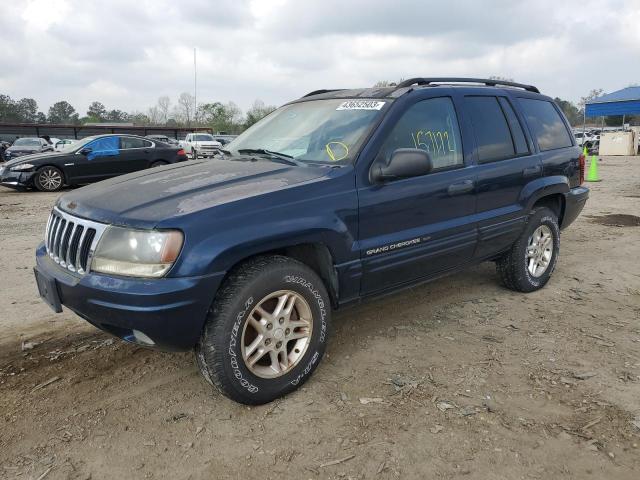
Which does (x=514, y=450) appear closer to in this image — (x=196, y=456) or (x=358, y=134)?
(x=196, y=456)

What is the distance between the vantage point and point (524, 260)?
4590mm

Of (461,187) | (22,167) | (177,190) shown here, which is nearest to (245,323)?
(177,190)

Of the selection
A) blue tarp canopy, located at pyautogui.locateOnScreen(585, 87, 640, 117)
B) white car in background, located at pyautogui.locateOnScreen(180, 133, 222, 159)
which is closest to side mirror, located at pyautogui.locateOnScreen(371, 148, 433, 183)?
white car in background, located at pyautogui.locateOnScreen(180, 133, 222, 159)

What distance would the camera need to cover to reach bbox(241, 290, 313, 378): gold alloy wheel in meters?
2.81

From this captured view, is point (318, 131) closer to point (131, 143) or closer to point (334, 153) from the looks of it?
point (334, 153)

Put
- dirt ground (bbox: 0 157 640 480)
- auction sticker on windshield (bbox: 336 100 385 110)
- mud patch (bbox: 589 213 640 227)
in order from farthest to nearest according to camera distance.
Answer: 1. mud patch (bbox: 589 213 640 227)
2. auction sticker on windshield (bbox: 336 100 385 110)
3. dirt ground (bbox: 0 157 640 480)

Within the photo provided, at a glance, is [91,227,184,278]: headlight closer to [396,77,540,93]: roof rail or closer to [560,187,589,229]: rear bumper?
[396,77,540,93]: roof rail

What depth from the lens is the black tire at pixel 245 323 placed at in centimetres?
264

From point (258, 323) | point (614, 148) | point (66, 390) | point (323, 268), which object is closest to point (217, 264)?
point (258, 323)

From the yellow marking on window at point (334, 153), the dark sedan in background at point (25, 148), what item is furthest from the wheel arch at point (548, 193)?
the dark sedan in background at point (25, 148)

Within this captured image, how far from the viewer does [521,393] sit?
302 centimetres

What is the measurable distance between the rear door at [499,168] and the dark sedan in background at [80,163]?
10766 millimetres

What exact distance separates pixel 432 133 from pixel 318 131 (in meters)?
0.82

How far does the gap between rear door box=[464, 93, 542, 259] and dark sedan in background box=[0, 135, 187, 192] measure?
1077cm
